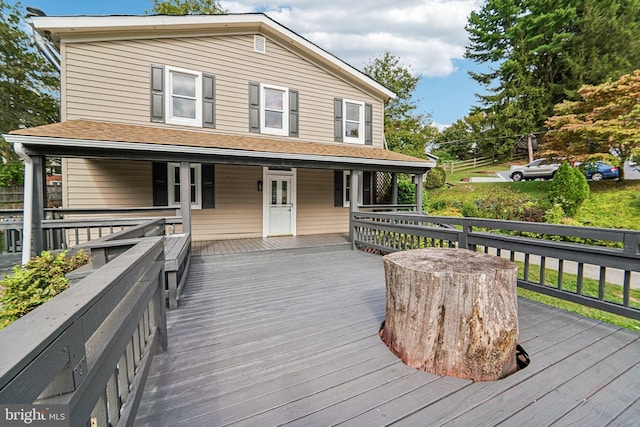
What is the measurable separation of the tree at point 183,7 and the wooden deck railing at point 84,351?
18399 millimetres

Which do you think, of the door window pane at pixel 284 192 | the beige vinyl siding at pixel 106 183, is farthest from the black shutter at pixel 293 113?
the beige vinyl siding at pixel 106 183

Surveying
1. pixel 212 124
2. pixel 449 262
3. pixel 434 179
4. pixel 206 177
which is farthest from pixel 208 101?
pixel 434 179

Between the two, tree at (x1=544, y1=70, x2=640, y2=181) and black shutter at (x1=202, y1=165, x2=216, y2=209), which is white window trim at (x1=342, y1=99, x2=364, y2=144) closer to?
black shutter at (x1=202, y1=165, x2=216, y2=209)

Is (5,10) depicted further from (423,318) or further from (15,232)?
(423,318)

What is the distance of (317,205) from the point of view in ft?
28.9

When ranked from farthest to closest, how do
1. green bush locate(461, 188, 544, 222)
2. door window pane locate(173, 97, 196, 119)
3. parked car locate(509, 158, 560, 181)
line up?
parked car locate(509, 158, 560, 181)
green bush locate(461, 188, 544, 222)
door window pane locate(173, 97, 196, 119)

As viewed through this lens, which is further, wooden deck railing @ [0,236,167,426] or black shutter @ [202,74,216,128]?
black shutter @ [202,74,216,128]

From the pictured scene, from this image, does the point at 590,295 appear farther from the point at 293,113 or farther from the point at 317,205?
the point at 293,113

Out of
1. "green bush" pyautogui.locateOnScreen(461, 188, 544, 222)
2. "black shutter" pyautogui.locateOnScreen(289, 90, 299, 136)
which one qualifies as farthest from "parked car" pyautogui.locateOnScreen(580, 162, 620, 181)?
"black shutter" pyautogui.locateOnScreen(289, 90, 299, 136)

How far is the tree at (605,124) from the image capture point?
10.4m

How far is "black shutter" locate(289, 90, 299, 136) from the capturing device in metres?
8.09

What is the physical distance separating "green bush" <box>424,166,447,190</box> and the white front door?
35.1 feet

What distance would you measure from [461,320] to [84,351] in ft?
6.86

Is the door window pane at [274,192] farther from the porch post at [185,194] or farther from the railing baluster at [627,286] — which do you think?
the railing baluster at [627,286]
